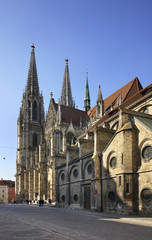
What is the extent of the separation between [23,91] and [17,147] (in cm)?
1616

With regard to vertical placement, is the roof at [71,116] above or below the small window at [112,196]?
above

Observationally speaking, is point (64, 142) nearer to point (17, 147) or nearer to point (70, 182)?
point (70, 182)

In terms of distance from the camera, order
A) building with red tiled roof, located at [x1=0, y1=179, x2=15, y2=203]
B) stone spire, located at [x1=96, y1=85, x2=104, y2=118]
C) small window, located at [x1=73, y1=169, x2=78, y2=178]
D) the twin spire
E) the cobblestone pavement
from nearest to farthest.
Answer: the cobblestone pavement < small window, located at [x1=73, y1=169, x2=78, y2=178] < stone spire, located at [x1=96, y1=85, x2=104, y2=118] < the twin spire < building with red tiled roof, located at [x1=0, y1=179, x2=15, y2=203]

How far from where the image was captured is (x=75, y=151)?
32.3m

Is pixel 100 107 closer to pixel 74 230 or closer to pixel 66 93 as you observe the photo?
pixel 66 93

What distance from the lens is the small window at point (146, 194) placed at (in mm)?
17434

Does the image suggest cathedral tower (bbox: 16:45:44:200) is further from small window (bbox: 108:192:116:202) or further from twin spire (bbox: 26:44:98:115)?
small window (bbox: 108:192:116:202)

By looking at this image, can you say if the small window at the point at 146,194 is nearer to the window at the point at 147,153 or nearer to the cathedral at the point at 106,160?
the cathedral at the point at 106,160

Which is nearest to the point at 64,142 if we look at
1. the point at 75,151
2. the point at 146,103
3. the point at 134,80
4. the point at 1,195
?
the point at 75,151

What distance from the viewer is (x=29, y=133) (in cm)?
6338

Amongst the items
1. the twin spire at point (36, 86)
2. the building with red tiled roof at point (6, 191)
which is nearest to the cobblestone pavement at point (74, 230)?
the twin spire at point (36, 86)

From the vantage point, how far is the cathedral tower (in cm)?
5866

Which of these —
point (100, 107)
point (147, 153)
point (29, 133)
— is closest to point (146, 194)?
point (147, 153)

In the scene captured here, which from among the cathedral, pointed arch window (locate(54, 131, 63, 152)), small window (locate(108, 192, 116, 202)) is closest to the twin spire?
the cathedral
